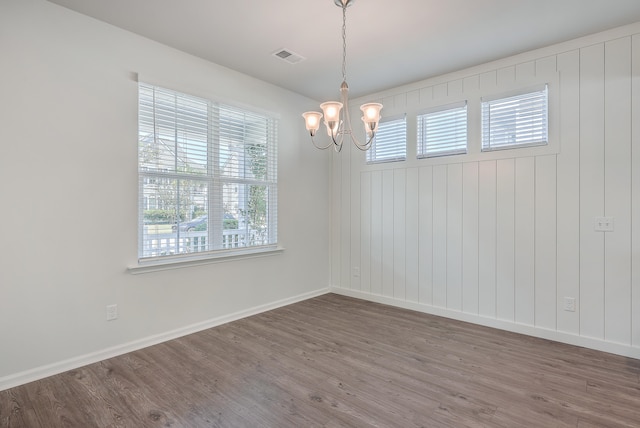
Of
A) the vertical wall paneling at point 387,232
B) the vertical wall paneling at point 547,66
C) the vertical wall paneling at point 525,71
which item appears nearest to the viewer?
the vertical wall paneling at point 547,66

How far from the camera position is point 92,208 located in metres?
2.72

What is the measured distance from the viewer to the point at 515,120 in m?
3.40

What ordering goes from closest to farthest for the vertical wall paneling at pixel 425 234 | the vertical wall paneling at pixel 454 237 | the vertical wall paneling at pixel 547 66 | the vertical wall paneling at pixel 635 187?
the vertical wall paneling at pixel 635 187
the vertical wall paneling at pixel 547 66
the vertical wall paneling at pixel 454 237
the vertical wall paneling at pixel 425 234

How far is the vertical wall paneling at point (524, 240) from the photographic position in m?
3.30

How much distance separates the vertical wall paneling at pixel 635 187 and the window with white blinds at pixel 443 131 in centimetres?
138

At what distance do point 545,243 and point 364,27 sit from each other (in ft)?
8.69

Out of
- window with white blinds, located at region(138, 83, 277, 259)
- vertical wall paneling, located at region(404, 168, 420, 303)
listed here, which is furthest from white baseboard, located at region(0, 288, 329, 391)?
vertical wall paneling, located at region(404, 168, 420, 303)

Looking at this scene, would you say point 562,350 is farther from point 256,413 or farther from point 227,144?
point 227,144

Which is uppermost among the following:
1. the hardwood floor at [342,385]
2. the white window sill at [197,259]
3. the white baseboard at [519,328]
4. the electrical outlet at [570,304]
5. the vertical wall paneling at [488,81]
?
the vertical wall paneling at [488,81]

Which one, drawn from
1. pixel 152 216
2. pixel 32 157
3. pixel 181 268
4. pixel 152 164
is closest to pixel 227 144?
pixel 152 164

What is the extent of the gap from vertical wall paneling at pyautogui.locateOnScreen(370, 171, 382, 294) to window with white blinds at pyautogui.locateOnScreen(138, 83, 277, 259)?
1.33 meters

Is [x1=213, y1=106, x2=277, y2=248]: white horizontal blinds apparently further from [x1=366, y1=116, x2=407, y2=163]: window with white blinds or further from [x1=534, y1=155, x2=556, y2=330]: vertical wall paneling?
[x1=534, y1=155, x2=556, y2=330]: vertical wall paneling

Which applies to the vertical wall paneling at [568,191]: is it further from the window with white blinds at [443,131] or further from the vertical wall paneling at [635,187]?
the window with white blinds at [443,131]

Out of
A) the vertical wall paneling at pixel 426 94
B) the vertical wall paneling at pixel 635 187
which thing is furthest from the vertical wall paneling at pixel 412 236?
the vertical wall paneling at pixel 635 187
